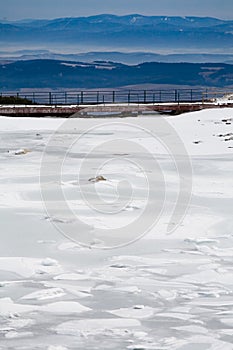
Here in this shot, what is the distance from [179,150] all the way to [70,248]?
12.7 meters

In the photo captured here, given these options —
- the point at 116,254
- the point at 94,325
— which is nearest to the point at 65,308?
the point at 94,325

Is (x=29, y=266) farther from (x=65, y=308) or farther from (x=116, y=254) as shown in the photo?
(x=65, y=308)

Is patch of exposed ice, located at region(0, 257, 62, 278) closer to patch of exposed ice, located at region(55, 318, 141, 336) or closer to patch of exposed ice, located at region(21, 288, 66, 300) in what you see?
patch of exposed ice, located at region(21, 288, 66, 300)

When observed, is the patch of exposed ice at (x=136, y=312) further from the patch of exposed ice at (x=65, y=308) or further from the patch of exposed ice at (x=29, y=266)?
the patch of exposed ice at (x=29, y=266)

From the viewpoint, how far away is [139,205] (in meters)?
11.3

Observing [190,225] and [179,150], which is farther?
[179,150]

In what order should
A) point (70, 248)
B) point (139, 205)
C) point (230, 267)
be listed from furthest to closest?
1. point (139, 205)
2. point (70, 248)
3. point (230, 267)

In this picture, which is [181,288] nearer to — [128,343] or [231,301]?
[231,301]

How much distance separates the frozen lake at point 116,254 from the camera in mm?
6219

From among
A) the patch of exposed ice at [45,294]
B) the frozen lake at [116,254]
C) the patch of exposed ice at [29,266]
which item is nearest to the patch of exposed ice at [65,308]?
the frozen lake at [116,254]

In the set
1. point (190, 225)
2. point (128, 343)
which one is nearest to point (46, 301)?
point (128, 343)

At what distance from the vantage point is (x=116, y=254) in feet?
28.2

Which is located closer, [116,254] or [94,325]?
[94,325]

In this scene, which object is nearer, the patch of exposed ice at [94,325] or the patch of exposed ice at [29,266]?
the patch of exposed ice at [94,325]
